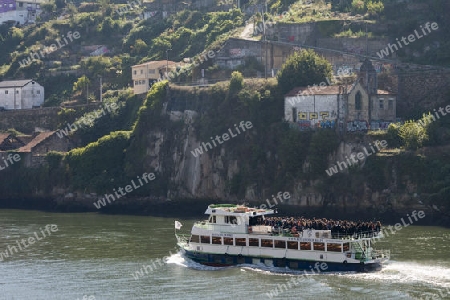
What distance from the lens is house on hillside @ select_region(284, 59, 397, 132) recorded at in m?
106

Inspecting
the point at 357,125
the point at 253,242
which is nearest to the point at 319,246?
the point at 253,242

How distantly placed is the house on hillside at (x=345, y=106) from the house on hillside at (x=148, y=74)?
27.7 metres

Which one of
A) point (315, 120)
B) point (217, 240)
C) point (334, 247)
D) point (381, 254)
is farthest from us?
point (315, 120)

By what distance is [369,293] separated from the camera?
214ft

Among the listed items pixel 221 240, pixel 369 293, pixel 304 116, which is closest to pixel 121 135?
pixel 304 116

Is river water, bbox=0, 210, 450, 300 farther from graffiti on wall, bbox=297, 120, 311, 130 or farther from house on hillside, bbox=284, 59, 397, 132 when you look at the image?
graffiti on wall, bbox=297, 120, 311, 130

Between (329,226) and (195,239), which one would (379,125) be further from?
(195,239)

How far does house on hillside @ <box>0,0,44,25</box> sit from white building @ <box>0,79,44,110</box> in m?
38.3

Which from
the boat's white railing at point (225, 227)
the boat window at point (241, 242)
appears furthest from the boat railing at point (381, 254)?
the boat's white railing at point (225, 227)

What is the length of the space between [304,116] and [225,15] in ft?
150

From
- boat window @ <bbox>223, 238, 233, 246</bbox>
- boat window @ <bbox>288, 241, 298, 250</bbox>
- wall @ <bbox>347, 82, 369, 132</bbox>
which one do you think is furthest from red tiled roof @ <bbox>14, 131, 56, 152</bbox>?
boat window @ <bbox>288, 241, 298, 250</bbox>

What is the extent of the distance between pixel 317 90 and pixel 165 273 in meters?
41.3

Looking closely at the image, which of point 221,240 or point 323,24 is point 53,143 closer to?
point 323,24

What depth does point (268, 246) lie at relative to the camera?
7612 centimetres
